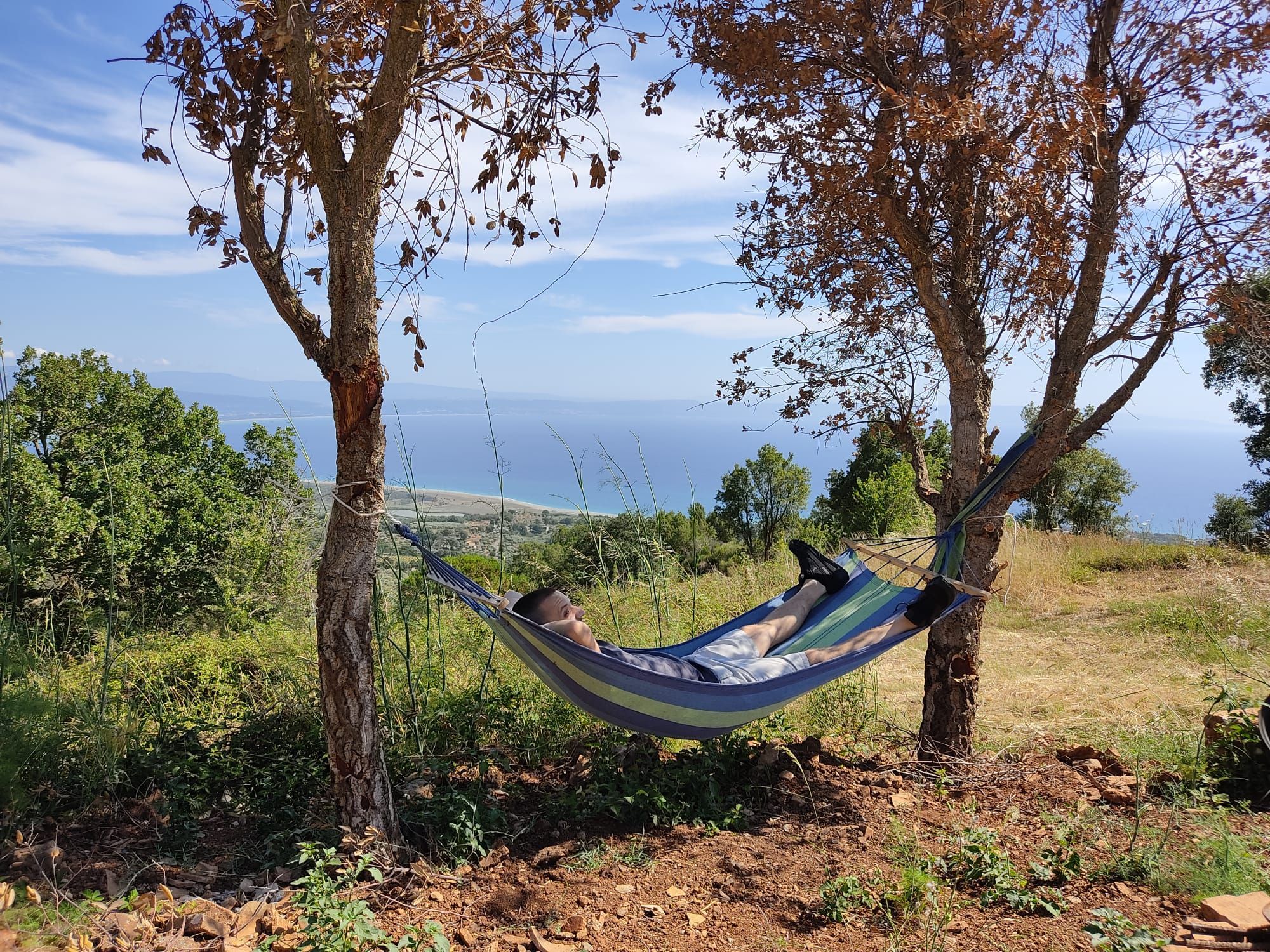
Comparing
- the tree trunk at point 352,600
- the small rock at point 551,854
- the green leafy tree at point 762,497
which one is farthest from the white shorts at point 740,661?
the green leafy tree at point 762,497

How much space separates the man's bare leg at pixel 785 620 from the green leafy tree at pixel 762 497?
623 centimetres

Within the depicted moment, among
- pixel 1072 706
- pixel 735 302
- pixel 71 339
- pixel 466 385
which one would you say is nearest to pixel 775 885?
pixel 466 385

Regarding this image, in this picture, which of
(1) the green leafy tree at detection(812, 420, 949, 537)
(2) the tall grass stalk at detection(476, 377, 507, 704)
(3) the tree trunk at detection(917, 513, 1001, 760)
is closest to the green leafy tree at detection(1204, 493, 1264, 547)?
(1) the green leafy tree at detection(812, 420, 949, 537)

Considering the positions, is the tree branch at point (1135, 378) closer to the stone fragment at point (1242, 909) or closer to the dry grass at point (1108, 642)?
the dry grass at point (1108, 642)

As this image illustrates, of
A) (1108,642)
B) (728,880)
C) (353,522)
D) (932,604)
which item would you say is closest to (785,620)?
(932,604)

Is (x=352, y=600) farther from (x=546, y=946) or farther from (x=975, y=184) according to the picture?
(x=975, y=184)

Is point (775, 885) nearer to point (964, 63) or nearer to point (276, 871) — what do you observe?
point (276, 871)

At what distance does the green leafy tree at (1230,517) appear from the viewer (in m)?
9.20

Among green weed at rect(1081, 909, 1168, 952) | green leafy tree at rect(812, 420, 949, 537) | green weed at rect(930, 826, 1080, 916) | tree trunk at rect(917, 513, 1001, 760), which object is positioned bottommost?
green weed at rect(930, 826, 1080, 916)

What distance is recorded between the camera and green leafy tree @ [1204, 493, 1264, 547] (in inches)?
362

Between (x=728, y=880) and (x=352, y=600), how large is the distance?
3.69 feet

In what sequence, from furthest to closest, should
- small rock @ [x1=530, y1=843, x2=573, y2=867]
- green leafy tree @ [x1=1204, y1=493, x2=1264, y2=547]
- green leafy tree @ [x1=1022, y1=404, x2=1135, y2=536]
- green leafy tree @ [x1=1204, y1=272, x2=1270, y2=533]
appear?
1. green leafy tree @ [x1=1204, y1=493, x2=1264, y2=547]
2. green leafy tree @ [x1=1022, y1=404, x2=1135, y2=536]
3. green leafy tree @ [x1=1204, y1=272, x2=1270, y2=533]
4. small rock @ [x1=530, y1=843, x2=573, y2=867]

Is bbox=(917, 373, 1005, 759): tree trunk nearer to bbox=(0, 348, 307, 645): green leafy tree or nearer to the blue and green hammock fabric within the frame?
the blue and green hammock fabric

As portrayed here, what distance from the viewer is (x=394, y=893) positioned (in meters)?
1.81
